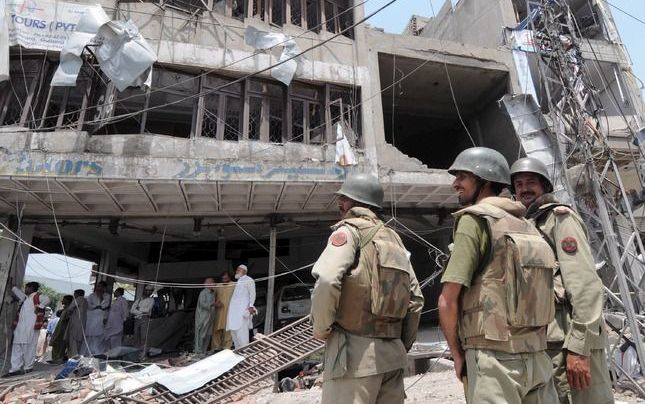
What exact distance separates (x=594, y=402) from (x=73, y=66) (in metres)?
9.33

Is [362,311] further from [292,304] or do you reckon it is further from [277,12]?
[277,12]

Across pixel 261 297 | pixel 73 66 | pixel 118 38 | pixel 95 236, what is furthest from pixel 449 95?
pixel 95 236

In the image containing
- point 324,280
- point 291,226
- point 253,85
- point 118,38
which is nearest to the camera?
point 324,280

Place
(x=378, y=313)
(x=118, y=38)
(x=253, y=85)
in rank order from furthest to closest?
(x=253, y=85)
(x=118, y=38)
(x=378, y=313)

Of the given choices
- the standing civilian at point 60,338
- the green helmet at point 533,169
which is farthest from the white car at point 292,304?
the green helmet at point 533,169

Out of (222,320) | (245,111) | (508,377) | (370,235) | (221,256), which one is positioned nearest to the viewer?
(508,377)

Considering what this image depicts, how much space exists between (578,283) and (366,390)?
1.27m

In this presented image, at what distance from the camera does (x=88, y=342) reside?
8.34 meters

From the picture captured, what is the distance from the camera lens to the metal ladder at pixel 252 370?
449 centimetres

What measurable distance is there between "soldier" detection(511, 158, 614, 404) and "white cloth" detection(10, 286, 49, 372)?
870 centimetres

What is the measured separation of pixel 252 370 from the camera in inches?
200

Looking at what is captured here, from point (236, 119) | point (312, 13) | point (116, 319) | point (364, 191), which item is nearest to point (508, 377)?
point (364, 191)

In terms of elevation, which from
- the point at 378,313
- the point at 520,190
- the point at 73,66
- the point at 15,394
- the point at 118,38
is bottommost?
the point at 15,394

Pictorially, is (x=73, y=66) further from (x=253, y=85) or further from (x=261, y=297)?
(x=261, y=297)
